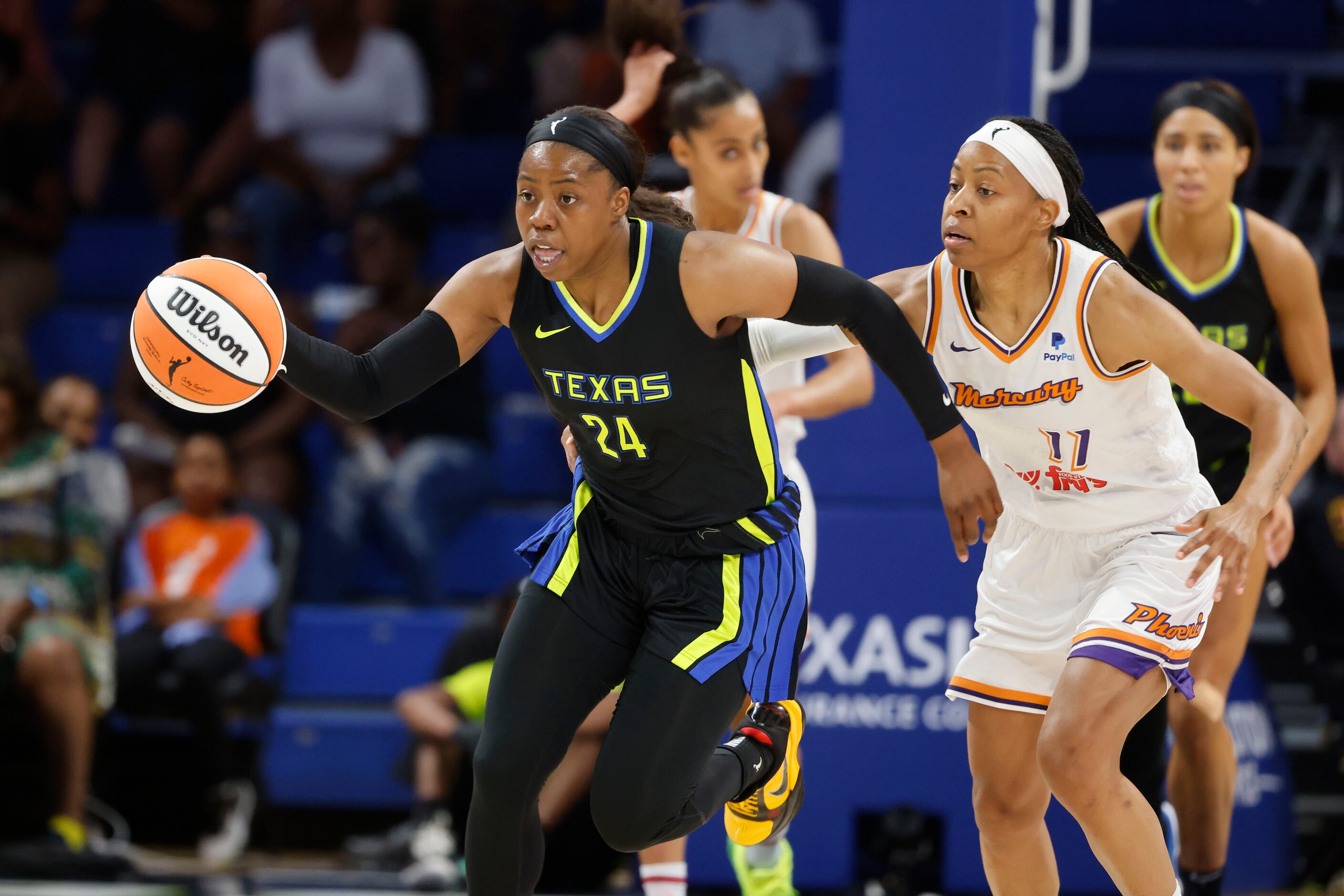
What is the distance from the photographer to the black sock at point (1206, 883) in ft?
14.1

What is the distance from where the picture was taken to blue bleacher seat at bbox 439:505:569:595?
23.3 ft

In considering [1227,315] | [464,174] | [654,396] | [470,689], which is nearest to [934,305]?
[654,396]

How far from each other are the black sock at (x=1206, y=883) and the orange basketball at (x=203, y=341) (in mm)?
2768

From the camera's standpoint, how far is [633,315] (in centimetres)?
336

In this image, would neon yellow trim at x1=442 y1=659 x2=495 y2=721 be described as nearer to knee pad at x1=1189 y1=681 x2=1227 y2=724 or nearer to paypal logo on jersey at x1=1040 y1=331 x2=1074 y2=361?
knee pad at x1=1189 y1=681 x2=1227 y2=724

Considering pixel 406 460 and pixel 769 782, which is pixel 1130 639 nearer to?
pixel 769 782

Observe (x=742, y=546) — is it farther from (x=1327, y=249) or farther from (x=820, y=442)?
(x=1327, y=249)

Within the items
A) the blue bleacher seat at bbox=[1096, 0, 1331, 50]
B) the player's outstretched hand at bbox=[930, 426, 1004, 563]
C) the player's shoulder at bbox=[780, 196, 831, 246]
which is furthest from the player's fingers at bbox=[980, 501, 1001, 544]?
the blue bleacher seat at bbox=[1096, 0, 1331, 50]

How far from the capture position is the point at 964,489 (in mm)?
3355

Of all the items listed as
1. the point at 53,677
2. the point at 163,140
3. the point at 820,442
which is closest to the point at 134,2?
the point at 163,140

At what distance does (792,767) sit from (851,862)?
5.22 ft

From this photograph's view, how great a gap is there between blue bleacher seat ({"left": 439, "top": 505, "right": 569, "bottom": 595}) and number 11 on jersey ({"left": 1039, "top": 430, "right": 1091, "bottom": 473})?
3.76m

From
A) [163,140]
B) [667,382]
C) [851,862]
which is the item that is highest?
[163,140]

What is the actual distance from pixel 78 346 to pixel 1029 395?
18.7 ft
